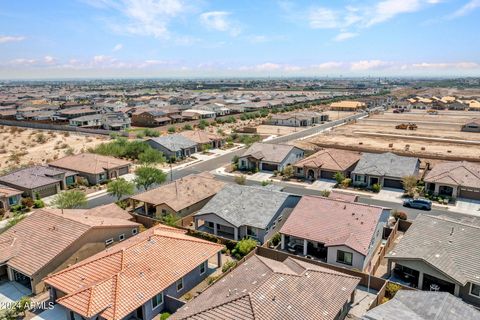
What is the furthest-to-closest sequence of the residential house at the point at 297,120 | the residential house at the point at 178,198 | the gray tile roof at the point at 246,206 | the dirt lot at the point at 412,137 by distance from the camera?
the residential house at the point at 297,120
the dirt lot at the point at 412,137
the residential house at the point at 178,198
the gray tile roof at the point at 246,206

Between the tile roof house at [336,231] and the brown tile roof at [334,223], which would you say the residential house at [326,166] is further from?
the brown tile roof at [334,223]

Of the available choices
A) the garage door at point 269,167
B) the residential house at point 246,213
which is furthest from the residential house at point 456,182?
the garage door at point 269,167

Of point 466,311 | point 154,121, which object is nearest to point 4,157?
point 154,121

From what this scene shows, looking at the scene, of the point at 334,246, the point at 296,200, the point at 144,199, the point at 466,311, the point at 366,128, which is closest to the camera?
the point at 466,311

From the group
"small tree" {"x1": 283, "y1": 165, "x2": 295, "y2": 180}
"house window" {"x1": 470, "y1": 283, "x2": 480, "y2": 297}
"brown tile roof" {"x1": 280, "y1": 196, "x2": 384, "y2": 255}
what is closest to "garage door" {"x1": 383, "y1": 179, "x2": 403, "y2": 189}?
"small tree" {"x1": 283, "y1": 165, "x2": 295, "y2": 180}

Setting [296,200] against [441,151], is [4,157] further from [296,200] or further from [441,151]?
[441,151]

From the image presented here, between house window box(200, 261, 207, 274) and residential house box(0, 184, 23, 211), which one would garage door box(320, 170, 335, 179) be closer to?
house window box(200, 261, 207, 274)
